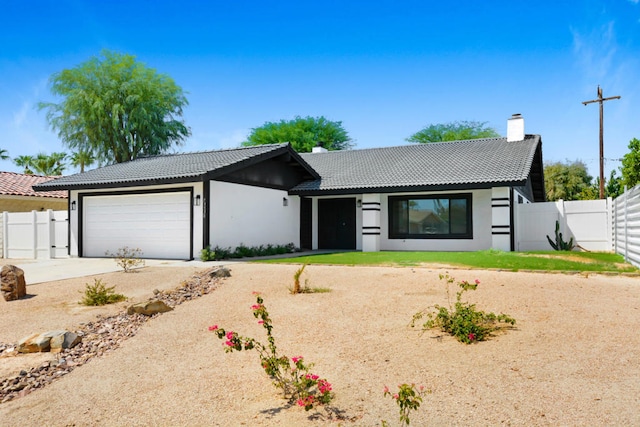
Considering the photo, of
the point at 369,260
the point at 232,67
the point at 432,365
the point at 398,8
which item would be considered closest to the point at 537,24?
the point at 398,8

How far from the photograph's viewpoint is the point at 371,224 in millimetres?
18406

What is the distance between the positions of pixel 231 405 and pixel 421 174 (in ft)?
51.7

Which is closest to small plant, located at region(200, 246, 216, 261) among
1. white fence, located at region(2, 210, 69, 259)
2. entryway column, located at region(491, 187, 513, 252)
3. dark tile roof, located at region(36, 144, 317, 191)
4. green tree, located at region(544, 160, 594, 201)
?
dark tile roof, located at region(36, 144, 317, 191)

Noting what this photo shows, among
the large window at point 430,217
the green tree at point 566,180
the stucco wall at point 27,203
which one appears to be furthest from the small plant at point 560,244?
the green tree at point 566,180

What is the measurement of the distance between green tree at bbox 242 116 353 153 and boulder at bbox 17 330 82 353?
34734 millimetres

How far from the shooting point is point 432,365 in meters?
4.62

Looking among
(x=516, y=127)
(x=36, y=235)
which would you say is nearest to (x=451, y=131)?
(x=516, y=127)

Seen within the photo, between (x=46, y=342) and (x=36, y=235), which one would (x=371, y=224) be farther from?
(x=46, y=342)

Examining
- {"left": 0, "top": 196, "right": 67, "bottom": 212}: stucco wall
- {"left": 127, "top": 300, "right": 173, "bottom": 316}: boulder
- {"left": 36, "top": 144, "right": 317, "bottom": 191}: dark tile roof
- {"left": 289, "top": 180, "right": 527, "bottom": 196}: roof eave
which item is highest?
{"left": 36, "top": 144, "right": 317, "bottom": 191}: dark tile roof

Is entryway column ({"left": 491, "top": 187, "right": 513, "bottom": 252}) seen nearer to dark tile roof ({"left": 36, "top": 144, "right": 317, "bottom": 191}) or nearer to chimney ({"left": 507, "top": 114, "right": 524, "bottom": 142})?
chimney ({"left": 507, "top": 114, "right": 524, "bottom": 142})

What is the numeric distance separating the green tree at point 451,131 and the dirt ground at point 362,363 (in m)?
39.8

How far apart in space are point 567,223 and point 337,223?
30.2ft

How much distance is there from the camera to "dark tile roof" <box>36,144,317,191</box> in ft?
49.1

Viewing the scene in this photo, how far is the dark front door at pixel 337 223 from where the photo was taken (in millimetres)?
20141
